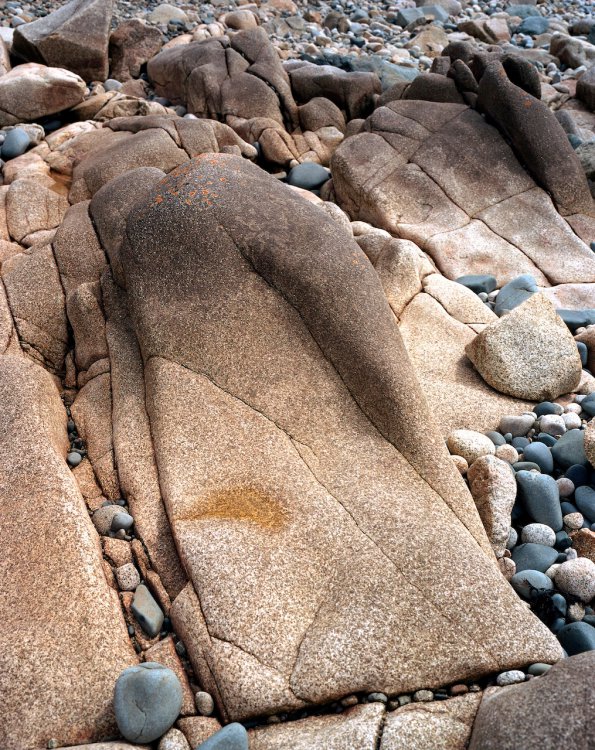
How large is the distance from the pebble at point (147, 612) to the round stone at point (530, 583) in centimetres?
187

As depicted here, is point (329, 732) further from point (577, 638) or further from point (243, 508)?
point (577, 638)

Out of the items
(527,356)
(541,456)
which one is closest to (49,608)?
(541,456)

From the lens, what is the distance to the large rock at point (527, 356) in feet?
17.0

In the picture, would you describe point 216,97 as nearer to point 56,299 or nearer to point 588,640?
point 56,299

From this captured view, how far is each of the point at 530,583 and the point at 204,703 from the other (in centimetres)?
182

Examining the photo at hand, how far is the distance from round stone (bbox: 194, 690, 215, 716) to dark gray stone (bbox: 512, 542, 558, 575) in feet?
6.00

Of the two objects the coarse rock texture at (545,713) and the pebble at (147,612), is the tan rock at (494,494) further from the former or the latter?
the pebble at (147,612)

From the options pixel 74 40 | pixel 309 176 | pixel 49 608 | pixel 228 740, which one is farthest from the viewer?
pixel 74 40

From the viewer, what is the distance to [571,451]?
4.56 metres

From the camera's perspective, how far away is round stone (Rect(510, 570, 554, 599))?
3.63 m

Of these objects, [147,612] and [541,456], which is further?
[541,456]

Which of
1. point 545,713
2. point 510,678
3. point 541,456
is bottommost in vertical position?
point 541,456

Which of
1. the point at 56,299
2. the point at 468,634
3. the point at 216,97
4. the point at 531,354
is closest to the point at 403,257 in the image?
the point at 531,354

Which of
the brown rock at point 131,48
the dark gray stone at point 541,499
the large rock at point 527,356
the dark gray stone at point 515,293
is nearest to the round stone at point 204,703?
the dark gray stone at point 541,499
